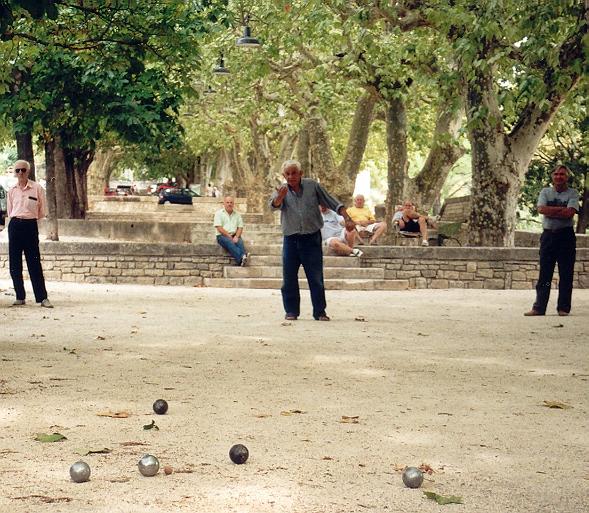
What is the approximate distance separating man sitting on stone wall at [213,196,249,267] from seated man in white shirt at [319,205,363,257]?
1.51 metres

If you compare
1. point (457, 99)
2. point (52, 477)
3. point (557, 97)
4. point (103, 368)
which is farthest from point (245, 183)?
point (52, 477)

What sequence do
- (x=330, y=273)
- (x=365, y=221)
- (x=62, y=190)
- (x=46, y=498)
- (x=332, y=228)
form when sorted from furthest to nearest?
(x=62, y=190) → (x=365, y=221) → (x=332, y=228) → (x=330, y=273) → (x=46, y=498)

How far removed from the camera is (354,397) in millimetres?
8094

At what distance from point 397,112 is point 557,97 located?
6.74 m

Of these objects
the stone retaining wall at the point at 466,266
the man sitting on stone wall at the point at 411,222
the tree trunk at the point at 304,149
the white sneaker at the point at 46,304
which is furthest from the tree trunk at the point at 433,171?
the white sneaker at the point at 46,304

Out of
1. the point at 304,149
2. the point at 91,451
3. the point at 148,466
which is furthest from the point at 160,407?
the point at 304,149

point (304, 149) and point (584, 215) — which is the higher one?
point (304, 149)

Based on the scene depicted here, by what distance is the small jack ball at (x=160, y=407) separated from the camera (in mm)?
7176

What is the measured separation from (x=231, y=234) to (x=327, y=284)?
2.11 meters

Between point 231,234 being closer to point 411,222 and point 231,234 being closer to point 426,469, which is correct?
point 411,222

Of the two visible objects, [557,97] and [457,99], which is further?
[557,97]

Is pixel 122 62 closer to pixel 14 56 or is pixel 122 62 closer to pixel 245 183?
pixel 14 56

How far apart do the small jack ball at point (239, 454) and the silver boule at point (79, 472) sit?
0.74 metres

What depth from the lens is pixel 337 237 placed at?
73.8ft
